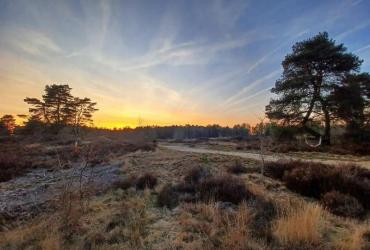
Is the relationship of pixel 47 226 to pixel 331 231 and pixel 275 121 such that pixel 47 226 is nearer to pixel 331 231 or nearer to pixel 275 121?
pixel 331 231

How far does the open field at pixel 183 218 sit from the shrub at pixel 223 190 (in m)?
0.03

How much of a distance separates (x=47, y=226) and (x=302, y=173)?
347 inches

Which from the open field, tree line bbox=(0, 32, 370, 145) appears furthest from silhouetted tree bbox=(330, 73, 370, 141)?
the open field

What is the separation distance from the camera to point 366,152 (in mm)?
19438

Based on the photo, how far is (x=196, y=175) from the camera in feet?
37.3

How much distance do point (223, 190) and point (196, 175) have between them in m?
2.35

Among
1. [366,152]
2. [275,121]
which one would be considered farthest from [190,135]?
[366,152]

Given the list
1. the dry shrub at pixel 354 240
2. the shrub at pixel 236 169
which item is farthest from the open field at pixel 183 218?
the shrub at pixel 236 169

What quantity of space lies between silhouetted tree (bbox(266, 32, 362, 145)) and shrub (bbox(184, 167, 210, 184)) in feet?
55.9

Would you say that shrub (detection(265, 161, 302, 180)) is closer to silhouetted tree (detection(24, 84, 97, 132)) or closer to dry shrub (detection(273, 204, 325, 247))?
dry shrub (detection(273, 204, 325, 247))

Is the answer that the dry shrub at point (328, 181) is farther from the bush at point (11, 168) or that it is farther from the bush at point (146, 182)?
the bush at point (11, 168)

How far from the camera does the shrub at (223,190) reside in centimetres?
866

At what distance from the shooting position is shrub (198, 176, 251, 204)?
866 cm

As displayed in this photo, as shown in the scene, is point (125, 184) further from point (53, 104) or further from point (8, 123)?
point (8, 123)
